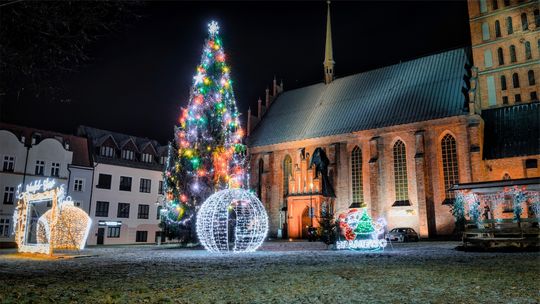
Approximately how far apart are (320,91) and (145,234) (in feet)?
89.0

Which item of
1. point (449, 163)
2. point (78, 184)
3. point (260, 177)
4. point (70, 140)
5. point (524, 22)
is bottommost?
point (78, 184)

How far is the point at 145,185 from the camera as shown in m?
46.0

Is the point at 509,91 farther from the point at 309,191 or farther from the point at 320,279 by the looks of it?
the point at 320,279

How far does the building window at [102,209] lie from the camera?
4150cm

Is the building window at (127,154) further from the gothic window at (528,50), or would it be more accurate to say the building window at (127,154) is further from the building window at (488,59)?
the gothic window at (528,50)

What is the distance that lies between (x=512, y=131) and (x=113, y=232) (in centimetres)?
3958

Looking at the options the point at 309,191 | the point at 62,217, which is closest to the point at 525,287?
the point at 62,217

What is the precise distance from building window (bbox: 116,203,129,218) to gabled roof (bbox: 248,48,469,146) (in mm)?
16405

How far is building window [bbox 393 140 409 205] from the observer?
38.1 m

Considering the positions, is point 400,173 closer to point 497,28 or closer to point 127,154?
point 497,28

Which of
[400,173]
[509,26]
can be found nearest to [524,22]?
[509,26]

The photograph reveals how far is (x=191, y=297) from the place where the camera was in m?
7.17

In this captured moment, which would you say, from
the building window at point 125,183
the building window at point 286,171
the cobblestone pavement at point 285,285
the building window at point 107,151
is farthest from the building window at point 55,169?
the cobblestone pavement at point 285,285

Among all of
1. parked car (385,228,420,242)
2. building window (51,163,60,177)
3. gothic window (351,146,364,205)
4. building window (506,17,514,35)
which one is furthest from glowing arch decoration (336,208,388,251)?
building window (51,163,60,177)
